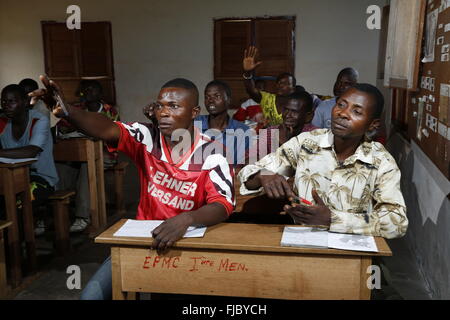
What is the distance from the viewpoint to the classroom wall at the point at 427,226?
8.95 ft

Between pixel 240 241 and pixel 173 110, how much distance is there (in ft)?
2.19

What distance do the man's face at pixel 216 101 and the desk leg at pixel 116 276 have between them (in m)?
2.21

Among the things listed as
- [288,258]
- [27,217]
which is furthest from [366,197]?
[27,217]

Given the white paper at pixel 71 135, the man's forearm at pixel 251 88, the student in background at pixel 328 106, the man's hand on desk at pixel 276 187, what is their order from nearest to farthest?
1. the man's hand on desk at pixel 276 187
2. the student in background at pixel 328 106
3. the white paper at pixel 71 135
4. the man's forearm at pixel 251 88

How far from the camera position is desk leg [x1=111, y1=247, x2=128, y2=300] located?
168cm

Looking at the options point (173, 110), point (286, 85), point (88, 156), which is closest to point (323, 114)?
point (286, 85)

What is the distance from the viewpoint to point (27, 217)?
3.25 m

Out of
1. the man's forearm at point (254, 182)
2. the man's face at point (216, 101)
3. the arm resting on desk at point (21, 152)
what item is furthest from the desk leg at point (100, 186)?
the man's forearm at point (254, 182)

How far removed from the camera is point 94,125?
1.90 metres

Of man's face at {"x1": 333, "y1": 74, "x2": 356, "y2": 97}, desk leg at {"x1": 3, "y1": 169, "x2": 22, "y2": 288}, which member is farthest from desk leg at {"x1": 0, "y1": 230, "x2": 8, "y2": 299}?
man's face at {"x1": 333, "y1": 74, "x2": 356, "y2": 97}

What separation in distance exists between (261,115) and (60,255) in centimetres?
235

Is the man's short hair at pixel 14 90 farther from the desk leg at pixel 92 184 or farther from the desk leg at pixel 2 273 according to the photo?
the desk leg at pixel 2 273

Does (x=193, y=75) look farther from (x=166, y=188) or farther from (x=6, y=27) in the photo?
(x=166, y=188)

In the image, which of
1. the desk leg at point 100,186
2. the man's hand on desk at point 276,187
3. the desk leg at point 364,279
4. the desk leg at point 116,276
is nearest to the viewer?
the desk leg at point 364,279
